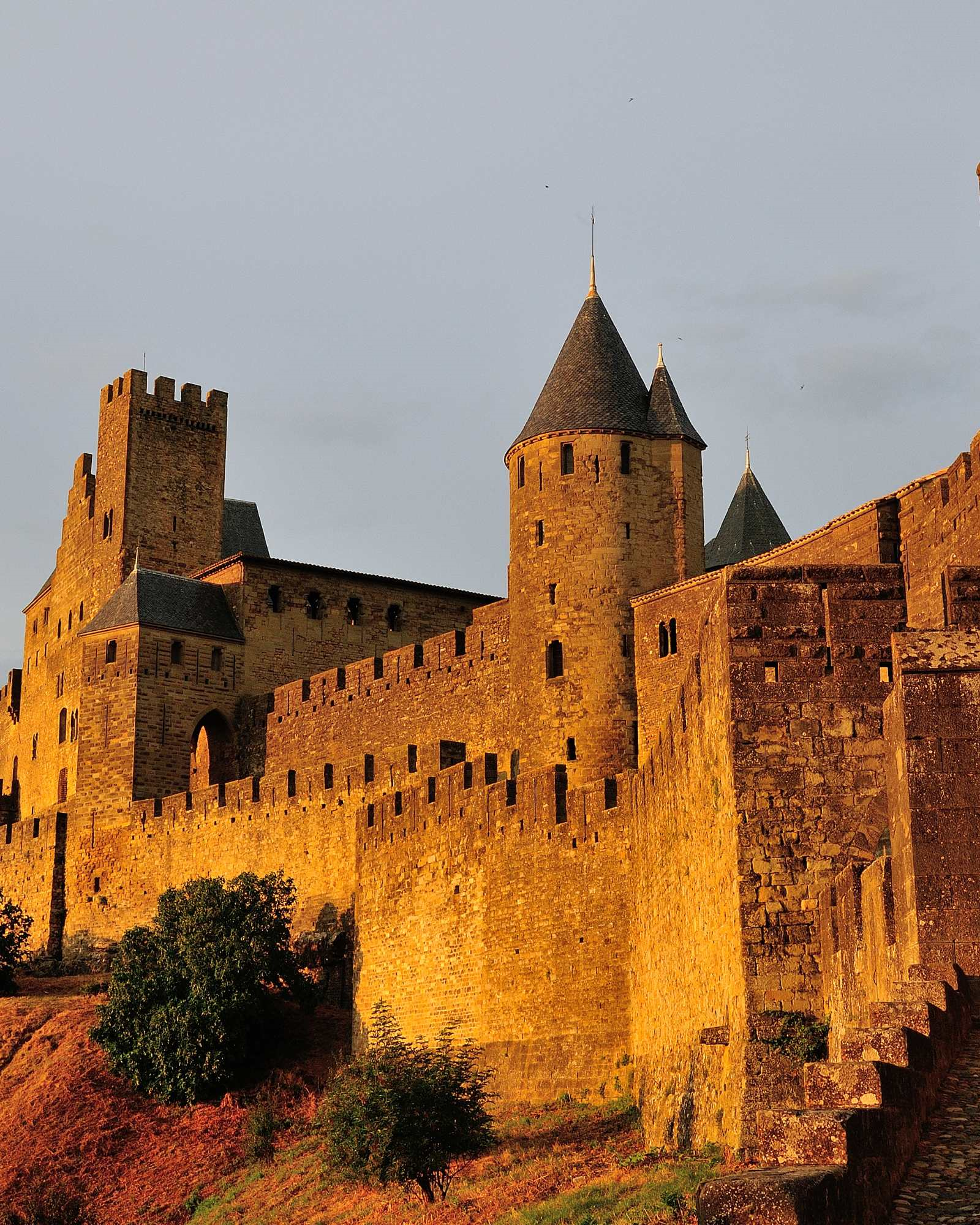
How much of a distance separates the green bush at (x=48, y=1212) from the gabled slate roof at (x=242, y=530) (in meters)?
36.6

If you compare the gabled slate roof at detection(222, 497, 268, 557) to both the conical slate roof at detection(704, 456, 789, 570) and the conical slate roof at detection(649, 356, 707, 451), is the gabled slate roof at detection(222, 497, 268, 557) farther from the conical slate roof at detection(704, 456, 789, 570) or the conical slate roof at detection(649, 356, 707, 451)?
the conical slate roof at detection(649, 356, 707, 451)

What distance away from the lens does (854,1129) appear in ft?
29.7

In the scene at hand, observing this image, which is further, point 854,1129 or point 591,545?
point 591,545

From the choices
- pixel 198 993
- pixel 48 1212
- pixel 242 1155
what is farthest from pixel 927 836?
pixel 198 993

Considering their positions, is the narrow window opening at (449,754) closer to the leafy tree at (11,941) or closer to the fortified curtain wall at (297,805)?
the fortified curtain wall at (297,805)

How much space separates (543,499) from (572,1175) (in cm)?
1833

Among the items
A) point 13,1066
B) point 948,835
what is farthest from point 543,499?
point 948,835

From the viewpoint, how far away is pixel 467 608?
53719 mm

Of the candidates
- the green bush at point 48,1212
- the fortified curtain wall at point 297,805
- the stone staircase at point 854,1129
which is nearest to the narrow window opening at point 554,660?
the fortified curtain wall at point 297,805

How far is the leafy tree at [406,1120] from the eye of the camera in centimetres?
2406

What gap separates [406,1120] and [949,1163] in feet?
51.1

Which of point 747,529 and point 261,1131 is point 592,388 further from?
point 261,1131

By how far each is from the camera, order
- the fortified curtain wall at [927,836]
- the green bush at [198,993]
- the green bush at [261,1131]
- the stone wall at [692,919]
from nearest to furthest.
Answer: the fortified curtain wall at [927,836], the stone wall at [692,919], the green bush at [261,1131], the green bush at [198,993]

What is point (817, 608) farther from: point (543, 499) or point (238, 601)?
point (238, 601)
